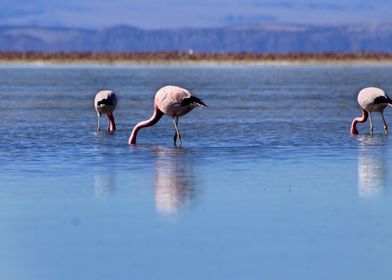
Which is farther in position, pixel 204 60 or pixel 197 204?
pixel 204 60

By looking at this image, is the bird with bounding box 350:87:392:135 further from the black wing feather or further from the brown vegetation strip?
the brown vegetation strip

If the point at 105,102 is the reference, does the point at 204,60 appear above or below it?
below

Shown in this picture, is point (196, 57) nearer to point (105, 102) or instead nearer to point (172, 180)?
point (105, 102)

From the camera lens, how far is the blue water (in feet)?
28.0

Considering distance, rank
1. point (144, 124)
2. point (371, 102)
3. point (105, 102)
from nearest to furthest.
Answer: point (144, 124) → point (371, 102) → point (105, 102)

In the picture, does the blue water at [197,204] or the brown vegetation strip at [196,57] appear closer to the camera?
the blue water at [197,204]

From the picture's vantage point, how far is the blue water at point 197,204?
8.53 meters

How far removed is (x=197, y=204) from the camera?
11.4 metres

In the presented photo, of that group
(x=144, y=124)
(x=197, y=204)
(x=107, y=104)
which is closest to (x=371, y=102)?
(x=144, y=124)

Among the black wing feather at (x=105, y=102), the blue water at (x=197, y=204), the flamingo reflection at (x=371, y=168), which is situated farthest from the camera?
the black wing feather at (x=105, y=102)

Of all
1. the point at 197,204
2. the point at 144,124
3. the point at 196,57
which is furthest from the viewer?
the point at 196,57

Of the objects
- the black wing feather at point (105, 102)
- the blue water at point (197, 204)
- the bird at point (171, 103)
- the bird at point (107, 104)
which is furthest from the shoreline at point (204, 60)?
the bird at point (171, 103)

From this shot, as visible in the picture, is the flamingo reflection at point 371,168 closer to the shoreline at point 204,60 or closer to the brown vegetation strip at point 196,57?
the shoreline at point 204,60

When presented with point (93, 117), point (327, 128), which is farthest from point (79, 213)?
point (93, 117)
